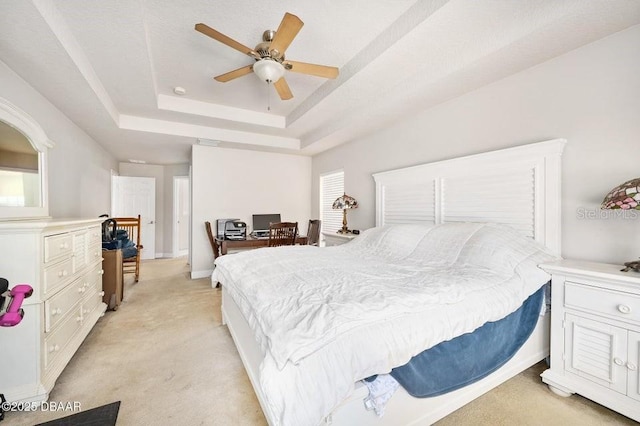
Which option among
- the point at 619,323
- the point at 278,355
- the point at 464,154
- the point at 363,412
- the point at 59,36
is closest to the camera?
the point at 278,355

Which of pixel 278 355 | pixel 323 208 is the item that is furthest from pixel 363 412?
pixel 323 208

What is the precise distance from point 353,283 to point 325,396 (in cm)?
66

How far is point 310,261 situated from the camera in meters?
→ 2.12

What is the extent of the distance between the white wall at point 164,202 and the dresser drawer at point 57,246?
4.87 metres

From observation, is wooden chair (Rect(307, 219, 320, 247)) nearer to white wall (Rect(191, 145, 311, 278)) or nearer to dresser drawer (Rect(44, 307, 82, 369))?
white wall (Rect(191, 145, 311, 278))

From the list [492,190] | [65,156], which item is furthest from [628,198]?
[65,156]

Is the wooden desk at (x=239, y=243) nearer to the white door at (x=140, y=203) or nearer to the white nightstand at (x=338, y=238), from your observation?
the white nightstand at (x=338, y=238)

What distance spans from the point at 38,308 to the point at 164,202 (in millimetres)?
5485

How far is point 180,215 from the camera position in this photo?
6.87 meters

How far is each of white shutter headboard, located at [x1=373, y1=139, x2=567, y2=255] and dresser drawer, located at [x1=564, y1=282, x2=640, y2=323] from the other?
1.56 ft

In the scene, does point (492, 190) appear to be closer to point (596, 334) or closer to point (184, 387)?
point (596, 334)

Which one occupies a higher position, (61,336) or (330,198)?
(330,198)

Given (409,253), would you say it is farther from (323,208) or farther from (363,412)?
(323,208)

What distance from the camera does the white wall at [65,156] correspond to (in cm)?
220
